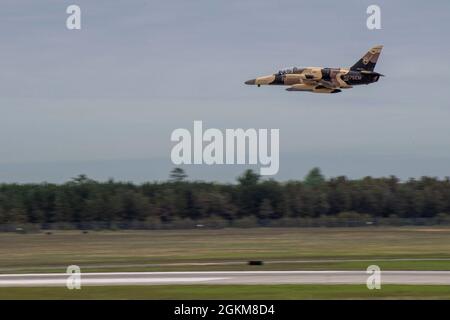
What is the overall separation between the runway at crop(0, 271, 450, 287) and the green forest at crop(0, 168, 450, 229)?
304 ft

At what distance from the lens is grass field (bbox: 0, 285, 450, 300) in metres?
41.4

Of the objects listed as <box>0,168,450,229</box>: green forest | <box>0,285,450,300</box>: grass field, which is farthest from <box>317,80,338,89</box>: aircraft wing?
<box>0,168,450,229</box>: green forest

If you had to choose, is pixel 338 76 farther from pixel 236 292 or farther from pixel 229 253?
pixel 236 292

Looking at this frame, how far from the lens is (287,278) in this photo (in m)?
49.1

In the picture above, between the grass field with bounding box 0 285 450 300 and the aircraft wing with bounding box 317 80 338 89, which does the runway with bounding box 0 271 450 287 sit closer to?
the grass field with bounding box 0 285 450 300

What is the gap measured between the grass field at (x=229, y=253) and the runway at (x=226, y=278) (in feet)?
12.9

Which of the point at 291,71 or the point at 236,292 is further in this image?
the point at 291,71

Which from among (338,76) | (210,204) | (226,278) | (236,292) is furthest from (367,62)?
(210,204)

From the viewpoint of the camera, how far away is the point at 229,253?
77.1 meters

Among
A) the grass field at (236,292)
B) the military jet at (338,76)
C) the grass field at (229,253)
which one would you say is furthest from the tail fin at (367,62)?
the grass field at (236,292)

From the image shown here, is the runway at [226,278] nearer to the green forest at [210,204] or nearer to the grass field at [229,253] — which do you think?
the grass field at [229,253]

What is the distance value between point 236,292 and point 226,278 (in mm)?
6954

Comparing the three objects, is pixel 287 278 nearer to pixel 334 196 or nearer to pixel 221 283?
pixel 221 283
